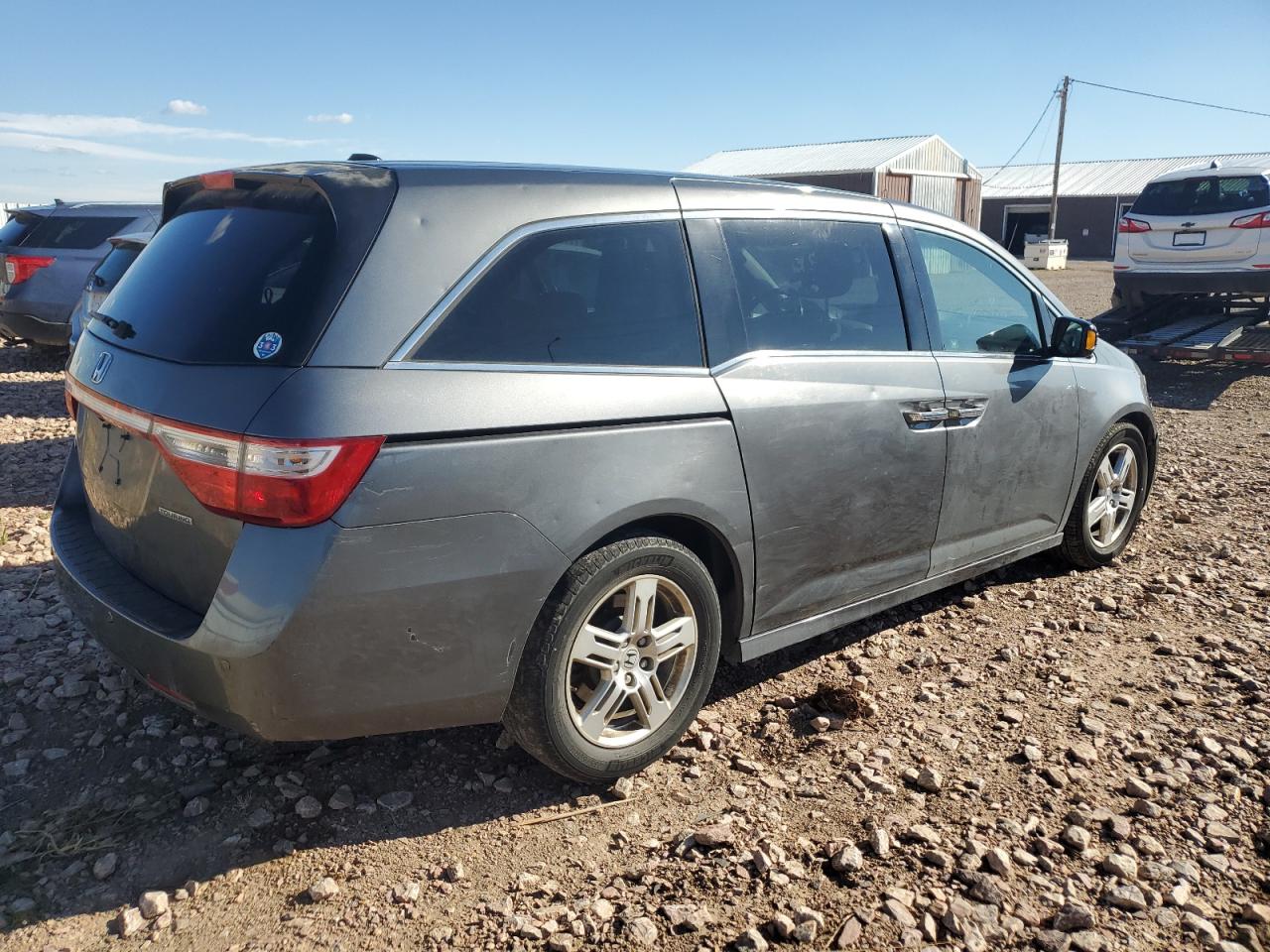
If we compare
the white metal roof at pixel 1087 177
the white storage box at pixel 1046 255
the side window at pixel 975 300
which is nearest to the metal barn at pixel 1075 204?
the white metal roof at pixel 1087 177

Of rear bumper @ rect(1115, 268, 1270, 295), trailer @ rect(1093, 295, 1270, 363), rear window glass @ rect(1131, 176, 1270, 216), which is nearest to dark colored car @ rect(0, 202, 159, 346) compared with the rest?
trailer @ rect(1093, 295, 1270, 363)

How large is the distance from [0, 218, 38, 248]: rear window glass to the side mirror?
10.7 meters

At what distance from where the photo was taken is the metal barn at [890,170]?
118 ft

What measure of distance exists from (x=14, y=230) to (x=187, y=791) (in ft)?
33.2

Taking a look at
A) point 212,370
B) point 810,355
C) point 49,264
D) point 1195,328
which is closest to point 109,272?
point 49,264

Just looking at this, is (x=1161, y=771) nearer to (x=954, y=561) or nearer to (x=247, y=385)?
(x=954, y=561)

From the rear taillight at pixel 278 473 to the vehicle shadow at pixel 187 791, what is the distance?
3.46ft

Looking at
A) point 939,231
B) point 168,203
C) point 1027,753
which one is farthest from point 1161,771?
point 168,203

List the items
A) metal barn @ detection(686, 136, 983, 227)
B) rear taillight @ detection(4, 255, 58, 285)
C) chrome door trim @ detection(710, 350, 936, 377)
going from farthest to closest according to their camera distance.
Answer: metal barn @ detection(686, 136, 983, 227)
rear taillight @ detection(4, 255, 58, 285)
chrome door trim @ detection(710, 350, 936, 377)

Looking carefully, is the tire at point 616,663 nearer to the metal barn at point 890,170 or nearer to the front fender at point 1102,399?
the front fender at point 1102,399

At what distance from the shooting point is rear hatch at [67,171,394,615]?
251 cm

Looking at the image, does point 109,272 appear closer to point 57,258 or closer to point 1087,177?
point 57,258

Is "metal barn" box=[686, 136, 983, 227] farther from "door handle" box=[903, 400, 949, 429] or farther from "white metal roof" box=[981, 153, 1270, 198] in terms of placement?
"door handle" box=[903, 400, 949, 429]

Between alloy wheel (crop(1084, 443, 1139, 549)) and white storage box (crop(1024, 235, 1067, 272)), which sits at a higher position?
alloy wheel (crop(1084, 443, 1139, 549))
